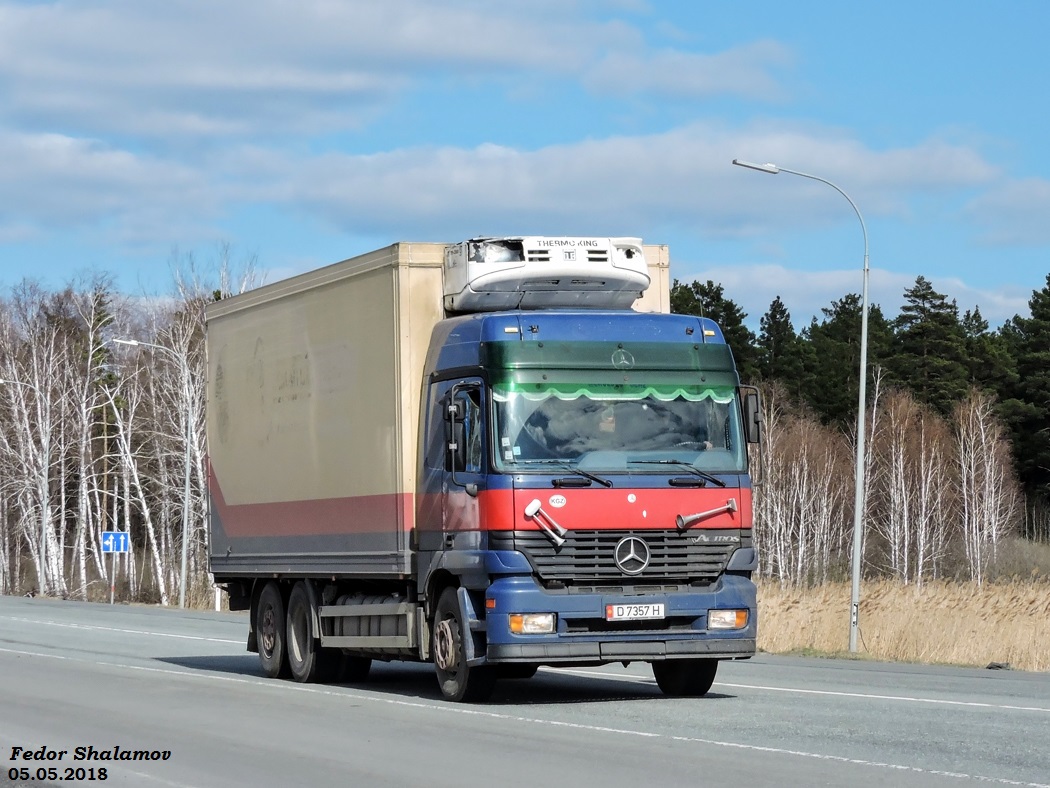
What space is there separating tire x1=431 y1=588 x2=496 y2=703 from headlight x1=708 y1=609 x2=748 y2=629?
1989 mm

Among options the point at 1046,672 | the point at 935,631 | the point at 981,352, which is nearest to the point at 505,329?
the point at 1046,672

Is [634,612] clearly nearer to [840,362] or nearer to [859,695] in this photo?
[859,695]

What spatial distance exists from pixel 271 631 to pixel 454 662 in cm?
502

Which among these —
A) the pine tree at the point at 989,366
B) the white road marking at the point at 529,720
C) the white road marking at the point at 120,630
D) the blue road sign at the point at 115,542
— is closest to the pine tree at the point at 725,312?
the pine tree at the point at 989,366

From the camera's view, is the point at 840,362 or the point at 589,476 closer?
the point at 589,476

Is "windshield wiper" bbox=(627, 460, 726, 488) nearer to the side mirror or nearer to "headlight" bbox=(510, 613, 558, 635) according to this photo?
the side mirror

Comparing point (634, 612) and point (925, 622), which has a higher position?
point (634, 612)

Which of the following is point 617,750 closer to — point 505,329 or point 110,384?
point 505,329

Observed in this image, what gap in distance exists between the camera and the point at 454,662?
15016mm

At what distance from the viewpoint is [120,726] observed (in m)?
13.6

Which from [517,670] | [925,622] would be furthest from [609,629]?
[925,622]

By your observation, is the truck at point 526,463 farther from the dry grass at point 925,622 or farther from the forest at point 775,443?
the forest at point 775,443

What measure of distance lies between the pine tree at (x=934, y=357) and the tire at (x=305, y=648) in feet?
271

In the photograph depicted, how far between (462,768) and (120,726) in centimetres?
434
